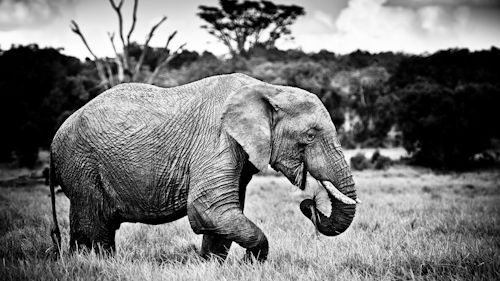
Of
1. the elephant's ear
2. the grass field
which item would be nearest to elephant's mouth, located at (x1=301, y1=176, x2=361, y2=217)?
the grass field

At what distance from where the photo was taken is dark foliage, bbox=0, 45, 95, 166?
853 inches

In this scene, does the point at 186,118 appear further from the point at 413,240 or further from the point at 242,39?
the point at 242,39

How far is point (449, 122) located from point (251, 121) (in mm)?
18416

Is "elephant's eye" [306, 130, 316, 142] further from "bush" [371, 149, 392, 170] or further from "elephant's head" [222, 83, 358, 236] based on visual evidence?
"bush" [371, 149, 392, 170]

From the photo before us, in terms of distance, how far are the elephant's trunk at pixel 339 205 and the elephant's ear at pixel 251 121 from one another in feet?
2.16

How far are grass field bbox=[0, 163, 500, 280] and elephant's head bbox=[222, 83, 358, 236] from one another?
347mm

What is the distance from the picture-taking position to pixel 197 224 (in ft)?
13.5

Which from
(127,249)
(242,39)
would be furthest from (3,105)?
(242,39)

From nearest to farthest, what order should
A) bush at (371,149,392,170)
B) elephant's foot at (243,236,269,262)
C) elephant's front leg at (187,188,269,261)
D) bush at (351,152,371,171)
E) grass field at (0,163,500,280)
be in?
grass field at (0,163,500,280) → elephant's front leg at (187,188,269,261) → elephant's foot at (243,236,269,262) → bush at (371,149,392,170) → bush at (351,152,371,171)

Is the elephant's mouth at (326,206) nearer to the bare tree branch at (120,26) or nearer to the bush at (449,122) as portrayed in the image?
the bare tree branch at (120,26)

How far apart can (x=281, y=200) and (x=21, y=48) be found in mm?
23248

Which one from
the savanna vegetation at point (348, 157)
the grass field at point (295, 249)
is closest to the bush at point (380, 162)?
the savanna vegetation at point (348, 157)

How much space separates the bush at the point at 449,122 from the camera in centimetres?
2020

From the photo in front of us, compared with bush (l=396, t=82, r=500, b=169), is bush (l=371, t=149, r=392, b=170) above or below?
below
